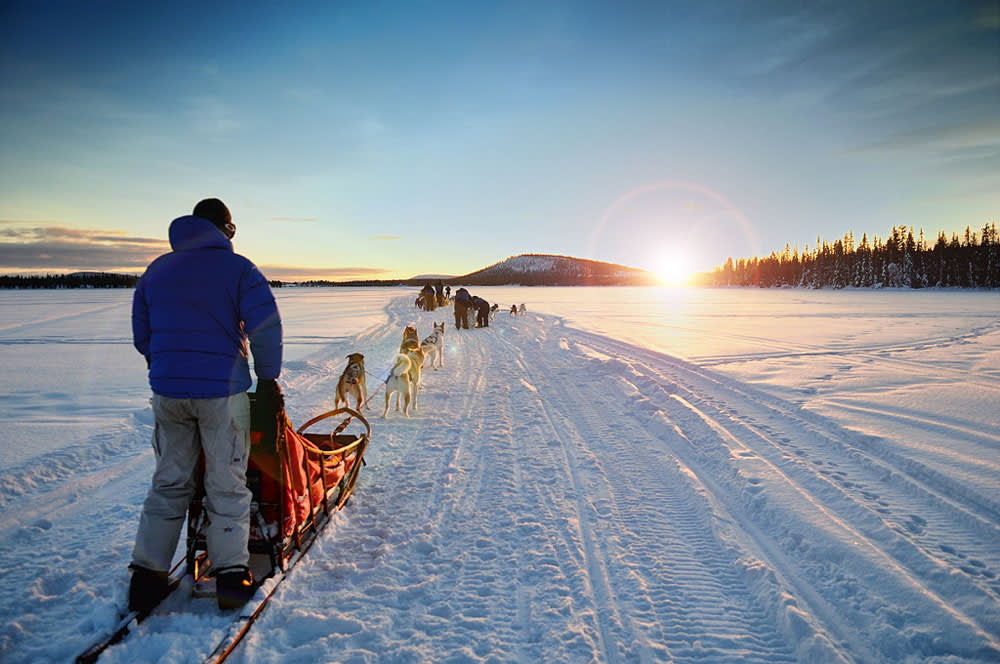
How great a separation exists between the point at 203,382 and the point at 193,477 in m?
0.55

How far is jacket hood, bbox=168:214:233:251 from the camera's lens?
6.84 ft

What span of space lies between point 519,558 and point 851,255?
96.1 meters

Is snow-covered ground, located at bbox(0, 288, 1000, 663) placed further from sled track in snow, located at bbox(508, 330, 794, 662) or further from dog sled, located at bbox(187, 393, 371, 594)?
dog sled, located at bbox(187, 393, 371, 594)

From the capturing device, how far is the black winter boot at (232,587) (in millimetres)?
2195

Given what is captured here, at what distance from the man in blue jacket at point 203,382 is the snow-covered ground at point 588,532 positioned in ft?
1.09

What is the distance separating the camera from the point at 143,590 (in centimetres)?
216

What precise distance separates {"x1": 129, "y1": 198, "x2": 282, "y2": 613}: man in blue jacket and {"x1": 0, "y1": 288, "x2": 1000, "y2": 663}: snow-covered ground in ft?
1.09

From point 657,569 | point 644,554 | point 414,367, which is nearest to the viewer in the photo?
point 657,569

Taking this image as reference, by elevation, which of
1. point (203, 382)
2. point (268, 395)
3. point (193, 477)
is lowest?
point (193, 477)

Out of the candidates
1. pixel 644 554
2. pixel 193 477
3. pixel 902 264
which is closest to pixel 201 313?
pixel 193 477

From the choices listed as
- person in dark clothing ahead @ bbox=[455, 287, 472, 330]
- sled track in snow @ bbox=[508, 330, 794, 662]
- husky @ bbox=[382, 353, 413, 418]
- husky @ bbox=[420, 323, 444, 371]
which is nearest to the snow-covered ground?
sled track in snow @ bbox=[508, 330, 794, 662]

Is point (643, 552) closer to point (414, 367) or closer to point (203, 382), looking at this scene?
point (203, 382)

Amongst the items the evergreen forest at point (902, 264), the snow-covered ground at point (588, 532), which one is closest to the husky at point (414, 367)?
the snow-covered ground at point (588, 532)

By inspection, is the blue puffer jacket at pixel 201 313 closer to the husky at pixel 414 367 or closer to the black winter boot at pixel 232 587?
the black winter boot at pixel 232 587
